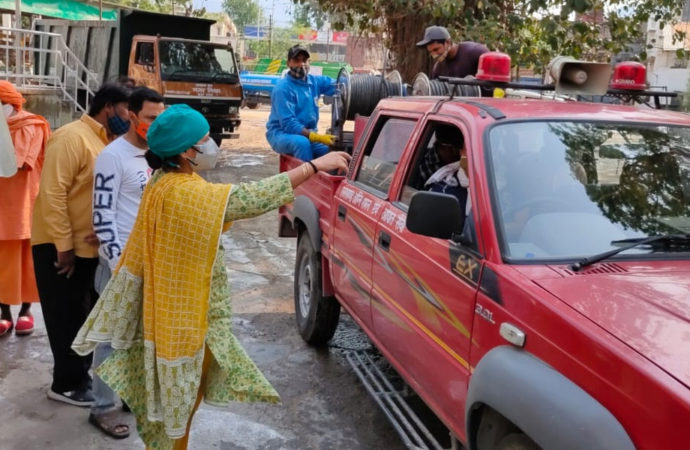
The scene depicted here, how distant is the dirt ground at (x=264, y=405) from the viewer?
393cm

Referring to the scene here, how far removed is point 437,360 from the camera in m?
3.12

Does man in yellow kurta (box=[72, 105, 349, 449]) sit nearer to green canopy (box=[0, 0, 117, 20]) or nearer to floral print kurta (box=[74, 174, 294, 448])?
floral print kurta (box=[74, 174, 294, 448])

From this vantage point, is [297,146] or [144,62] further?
[144,62]

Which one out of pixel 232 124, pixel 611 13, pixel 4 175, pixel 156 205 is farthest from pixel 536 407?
pixel 232 124

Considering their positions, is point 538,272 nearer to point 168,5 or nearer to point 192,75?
point 192,75

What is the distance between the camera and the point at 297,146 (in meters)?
6.21

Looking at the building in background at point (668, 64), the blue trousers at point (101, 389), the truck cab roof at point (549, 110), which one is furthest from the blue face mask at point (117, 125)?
the building in background at point (668, 64)

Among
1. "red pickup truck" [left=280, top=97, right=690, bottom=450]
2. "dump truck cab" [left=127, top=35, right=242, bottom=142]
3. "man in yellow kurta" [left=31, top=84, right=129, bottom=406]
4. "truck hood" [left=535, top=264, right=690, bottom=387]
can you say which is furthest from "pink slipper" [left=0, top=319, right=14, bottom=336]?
"dump truck cab" [left=127, top=35, right=242, bottom=142]

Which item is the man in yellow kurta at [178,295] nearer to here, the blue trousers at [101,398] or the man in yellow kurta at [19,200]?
the blue trousers at [101,398]

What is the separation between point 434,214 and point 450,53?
3.95 meters

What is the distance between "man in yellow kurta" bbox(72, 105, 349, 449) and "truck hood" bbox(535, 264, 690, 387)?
3.42 feet

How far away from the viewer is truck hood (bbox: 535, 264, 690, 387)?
204cm

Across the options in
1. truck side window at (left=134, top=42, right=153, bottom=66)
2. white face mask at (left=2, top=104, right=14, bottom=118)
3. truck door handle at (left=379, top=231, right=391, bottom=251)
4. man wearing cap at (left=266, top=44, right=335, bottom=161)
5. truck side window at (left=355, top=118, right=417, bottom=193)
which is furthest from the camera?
truck side window at (left=134, top=42, right=153, bottom=66)

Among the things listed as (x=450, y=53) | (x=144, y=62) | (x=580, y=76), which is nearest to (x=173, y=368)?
(x=580, y=76)
